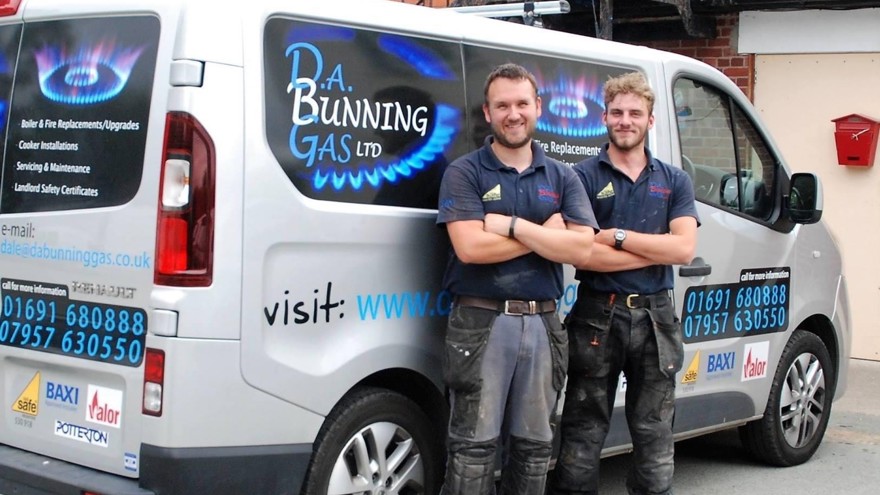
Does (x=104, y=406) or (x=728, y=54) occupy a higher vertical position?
(x=728, y=54)

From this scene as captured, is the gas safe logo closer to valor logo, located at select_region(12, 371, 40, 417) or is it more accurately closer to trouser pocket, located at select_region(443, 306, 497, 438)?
trouser pocket, located at select_region(443, 306, 497, 438)

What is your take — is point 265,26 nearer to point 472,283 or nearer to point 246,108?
point 246,108

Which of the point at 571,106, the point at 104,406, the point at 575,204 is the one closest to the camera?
the point at 104,406

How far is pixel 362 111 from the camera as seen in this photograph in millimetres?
4223

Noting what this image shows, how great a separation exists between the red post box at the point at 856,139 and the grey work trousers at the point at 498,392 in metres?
5.64

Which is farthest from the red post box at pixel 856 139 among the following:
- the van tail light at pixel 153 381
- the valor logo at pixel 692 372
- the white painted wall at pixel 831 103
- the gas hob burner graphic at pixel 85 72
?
the van tail light at pixel 153 381

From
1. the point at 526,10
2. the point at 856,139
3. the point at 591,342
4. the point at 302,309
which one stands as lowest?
the point at 591,342

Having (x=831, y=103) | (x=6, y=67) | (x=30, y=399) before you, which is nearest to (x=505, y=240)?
(x=30, y=399)

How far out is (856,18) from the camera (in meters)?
9.23

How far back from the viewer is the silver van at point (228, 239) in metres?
3.77

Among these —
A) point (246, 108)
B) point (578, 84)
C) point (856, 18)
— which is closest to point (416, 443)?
point (246, 108)

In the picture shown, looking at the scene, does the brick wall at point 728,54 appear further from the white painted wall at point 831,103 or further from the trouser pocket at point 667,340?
the trouser pocket at point 667,340

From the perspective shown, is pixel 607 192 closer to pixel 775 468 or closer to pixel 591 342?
pixel 591 342

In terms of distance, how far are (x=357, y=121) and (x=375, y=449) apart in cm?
116
